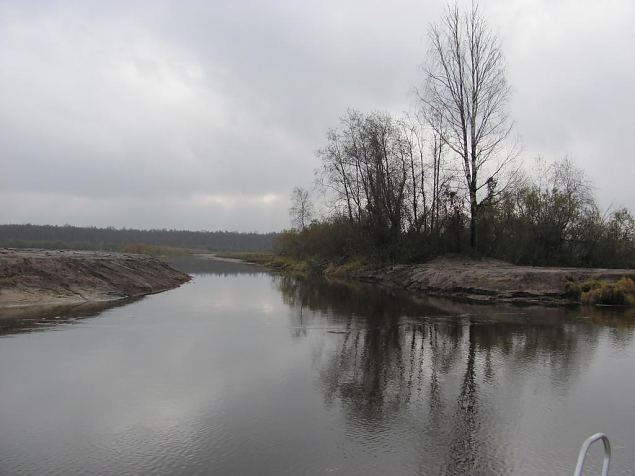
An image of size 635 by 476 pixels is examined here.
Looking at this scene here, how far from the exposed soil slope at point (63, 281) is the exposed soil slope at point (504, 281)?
14.3m

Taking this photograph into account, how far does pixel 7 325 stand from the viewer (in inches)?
500

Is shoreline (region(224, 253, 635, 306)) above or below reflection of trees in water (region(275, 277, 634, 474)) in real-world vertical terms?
above

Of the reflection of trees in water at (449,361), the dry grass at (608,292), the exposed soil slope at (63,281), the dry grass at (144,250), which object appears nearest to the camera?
the reflection of trees in water at (449,361)

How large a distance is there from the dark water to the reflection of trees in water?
0.04 m

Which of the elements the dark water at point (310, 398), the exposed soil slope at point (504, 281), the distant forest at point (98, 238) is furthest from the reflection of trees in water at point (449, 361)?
the distant forest at point (98, 238)

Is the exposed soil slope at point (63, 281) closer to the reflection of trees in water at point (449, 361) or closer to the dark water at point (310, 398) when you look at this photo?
the dark water at point (310, 398)

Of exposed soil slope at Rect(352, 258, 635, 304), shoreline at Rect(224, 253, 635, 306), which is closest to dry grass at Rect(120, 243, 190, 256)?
shoreline at Rect(224, 253, 635, 306)

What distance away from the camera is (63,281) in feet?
63.5

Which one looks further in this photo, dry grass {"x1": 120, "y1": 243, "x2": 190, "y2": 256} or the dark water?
dry grass {"x1": 120, "y1": 243, "x2": 190, "y2": 256}

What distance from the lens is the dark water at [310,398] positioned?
16.7 feet

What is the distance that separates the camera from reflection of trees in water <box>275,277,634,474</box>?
19.1 feet

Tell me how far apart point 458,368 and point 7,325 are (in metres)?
11.2

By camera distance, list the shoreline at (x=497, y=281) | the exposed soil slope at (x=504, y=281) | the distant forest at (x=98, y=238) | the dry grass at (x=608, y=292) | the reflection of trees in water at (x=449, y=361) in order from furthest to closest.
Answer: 1. the distant forest at (x=98, y=238)
2. the exposed soil slope at (x=504, y=281)
3. the shoreline at (x=497, y=281)
4. the dry grass at (x=608, y=292)
5. the reflection of trees in water at (x=449, y=361)

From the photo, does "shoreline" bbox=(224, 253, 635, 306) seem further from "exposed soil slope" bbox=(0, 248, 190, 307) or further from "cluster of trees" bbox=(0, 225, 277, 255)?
"cluster of trees" bbox=(0, 225, 277, 255)
